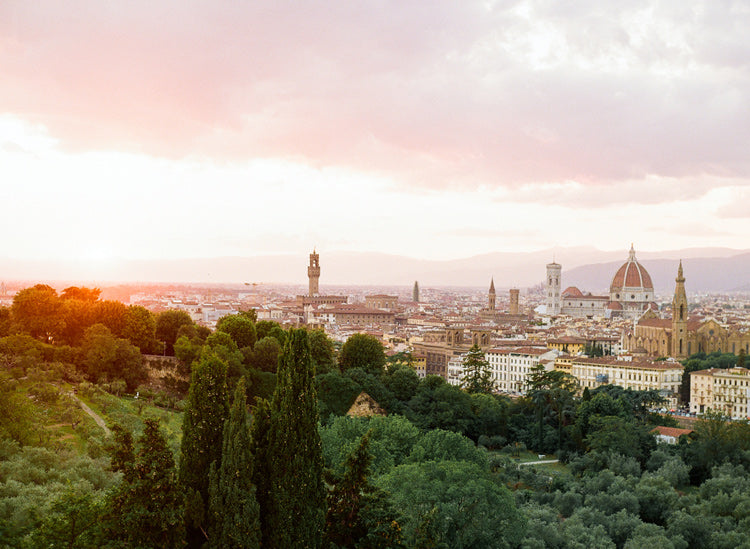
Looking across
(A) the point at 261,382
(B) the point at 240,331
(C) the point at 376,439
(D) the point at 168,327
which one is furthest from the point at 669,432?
(D) the point at 168,327

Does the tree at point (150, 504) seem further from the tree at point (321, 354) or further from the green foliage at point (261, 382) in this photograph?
the tree at point (321, 354)

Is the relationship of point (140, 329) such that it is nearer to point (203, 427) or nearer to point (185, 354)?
point (185, 354)

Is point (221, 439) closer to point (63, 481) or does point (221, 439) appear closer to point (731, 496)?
point (63, 481)

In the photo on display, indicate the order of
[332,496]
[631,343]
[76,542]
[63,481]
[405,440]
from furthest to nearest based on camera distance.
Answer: [631,343] → [405,440] → [63,481] → [332,496] → [76,542]

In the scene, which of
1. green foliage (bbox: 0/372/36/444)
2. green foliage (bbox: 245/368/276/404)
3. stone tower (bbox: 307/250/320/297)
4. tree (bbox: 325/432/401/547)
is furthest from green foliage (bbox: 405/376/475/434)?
stone tower (bbox: 307/250/320/297)

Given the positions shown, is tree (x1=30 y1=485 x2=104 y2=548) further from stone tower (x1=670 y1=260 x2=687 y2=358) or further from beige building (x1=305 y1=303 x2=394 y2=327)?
beige building (x1=305 y1=303 x2=394 y2=327)

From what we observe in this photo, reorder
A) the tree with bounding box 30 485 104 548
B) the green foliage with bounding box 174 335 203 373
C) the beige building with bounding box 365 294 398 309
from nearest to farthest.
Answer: the tree with bounding box 30 485 104 548 → the green foliage with bounding box 174 335 203 373 → the beige building with bounding box 365 294 398 309

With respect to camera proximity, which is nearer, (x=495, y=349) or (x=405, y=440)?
(x=405, y=440)

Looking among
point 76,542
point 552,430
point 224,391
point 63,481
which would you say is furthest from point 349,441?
point 552,430
